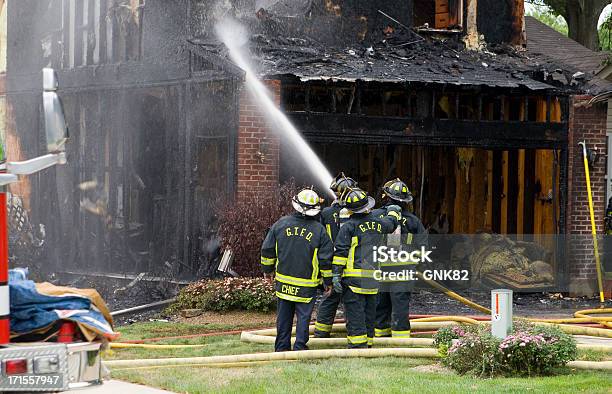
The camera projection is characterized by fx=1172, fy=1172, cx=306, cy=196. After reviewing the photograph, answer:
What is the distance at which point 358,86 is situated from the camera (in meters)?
16.9

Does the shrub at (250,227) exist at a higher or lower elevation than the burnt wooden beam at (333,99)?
lower

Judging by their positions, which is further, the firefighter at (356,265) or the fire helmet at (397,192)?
the fire helmet at (397,192)

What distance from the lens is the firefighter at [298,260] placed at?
11.4 m

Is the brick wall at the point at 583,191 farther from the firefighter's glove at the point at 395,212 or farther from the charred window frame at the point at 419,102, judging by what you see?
the firefighter's glove at the point at 395,212

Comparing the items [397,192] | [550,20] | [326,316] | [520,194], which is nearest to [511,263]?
[520,194]

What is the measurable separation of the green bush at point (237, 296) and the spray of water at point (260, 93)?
7.92 ft

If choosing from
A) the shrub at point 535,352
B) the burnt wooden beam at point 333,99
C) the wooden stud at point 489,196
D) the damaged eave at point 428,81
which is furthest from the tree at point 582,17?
the shrub at point 535,352

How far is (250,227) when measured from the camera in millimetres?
15781

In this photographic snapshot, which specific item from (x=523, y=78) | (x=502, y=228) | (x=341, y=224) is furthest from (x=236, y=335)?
(x=502, y=228)

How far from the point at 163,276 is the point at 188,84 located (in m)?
2.95

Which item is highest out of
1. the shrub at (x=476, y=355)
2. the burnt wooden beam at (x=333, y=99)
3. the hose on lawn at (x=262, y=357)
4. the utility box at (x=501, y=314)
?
the burnt wooden beam at (x=333, y=99)

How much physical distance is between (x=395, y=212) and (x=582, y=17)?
834 inches

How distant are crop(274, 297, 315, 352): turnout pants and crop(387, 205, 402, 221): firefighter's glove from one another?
1.65 metres

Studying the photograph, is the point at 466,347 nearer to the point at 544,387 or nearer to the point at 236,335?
the point at 544,387
